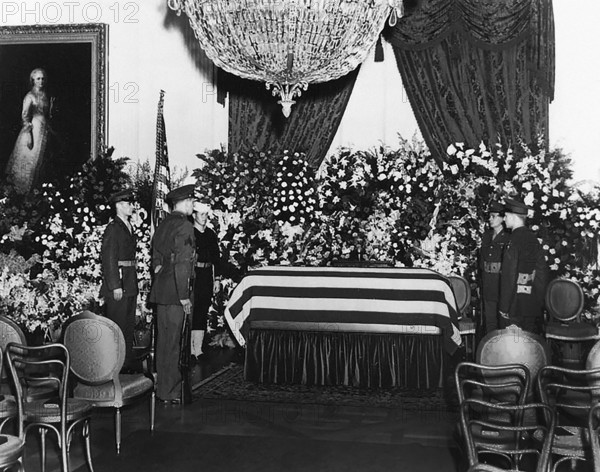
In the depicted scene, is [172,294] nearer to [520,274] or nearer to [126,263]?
[126,263]

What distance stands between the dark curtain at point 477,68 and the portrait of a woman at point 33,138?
15.7 ft

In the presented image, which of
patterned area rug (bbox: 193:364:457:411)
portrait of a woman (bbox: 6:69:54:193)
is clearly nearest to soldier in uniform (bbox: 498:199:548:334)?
patterned area rug (bbox: 193:364:457:411)

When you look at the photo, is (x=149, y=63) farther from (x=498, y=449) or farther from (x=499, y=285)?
(x=498, y=449)

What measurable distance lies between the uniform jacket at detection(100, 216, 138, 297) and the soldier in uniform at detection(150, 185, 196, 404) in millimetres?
759

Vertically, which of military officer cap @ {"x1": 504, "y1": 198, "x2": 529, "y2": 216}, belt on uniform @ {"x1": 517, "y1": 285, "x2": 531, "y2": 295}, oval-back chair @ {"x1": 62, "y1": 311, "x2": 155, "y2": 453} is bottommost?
oval-back chair @ {"x1": 62, "y1": 311, "x2": 155, "y2": 453}

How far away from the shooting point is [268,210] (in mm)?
9203

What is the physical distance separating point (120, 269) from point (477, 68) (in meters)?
4.96

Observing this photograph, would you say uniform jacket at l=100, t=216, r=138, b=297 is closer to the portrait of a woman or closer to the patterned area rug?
the patterned area rug

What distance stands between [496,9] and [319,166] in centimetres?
287

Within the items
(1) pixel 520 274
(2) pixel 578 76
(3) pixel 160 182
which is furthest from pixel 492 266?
(3) pixel 160 182

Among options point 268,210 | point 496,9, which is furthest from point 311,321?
point 496,9

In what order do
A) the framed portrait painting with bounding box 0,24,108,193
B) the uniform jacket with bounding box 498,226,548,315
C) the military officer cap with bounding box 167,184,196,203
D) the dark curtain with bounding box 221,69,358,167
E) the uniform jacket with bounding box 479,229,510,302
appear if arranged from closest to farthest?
1. the military officer cap with bounding box 167,184,196,203
2. the uniform jacket with bounding box 498,226,548,315
3. the uniform jacket with bounding box 479,229,510,302
4. the dark curtain with bounding box 221,69,358,167
5. the framed portrait painting with bounding box 0,24,108,193

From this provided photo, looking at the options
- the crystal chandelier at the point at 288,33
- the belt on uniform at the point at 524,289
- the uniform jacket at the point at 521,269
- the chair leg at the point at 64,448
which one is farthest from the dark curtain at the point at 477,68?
Answer: the chair leg at the point at 64,448

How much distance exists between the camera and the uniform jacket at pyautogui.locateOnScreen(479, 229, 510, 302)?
7551mm
